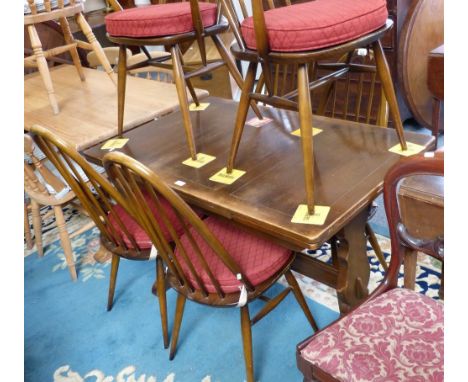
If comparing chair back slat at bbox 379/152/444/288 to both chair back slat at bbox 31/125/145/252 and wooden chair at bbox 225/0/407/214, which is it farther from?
chair back slat at bbox 31/125/145/252

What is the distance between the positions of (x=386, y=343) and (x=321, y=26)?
0.79 metres

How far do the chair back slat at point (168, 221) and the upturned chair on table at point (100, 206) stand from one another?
5.8 inches

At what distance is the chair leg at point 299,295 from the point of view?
5.17 feet

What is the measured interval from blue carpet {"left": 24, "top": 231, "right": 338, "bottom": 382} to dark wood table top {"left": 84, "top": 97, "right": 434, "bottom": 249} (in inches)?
24.2

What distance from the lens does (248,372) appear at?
147 centimetres

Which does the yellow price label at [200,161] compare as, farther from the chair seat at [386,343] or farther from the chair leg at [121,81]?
the chair seat at [386,343]

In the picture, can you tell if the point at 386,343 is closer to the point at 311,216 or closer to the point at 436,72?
the point at 311,216

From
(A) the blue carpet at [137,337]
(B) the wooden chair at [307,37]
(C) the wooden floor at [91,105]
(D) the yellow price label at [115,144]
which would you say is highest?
(B) the wooden chair at [307,37]

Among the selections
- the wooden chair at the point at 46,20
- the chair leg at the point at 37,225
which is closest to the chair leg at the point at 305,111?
the wooden chair at the point at 46,20

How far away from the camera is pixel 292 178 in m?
1.45

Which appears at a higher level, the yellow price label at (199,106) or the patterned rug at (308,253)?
the yellow price label at (199,106)

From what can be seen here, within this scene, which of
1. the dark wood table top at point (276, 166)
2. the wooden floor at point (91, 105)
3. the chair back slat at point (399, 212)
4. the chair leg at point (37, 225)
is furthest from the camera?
the chair leg at point (37, 225)
